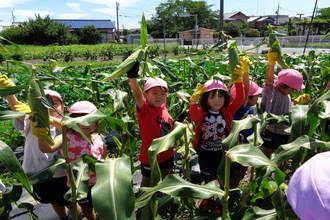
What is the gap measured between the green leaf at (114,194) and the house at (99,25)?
57670mm

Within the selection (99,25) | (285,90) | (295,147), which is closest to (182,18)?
(99,25)

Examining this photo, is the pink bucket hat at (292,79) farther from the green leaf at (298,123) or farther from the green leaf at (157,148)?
the green leaf at (157,148)

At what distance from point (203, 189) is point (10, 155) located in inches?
35.0

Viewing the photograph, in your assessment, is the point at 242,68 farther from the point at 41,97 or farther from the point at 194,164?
the point at 194,164

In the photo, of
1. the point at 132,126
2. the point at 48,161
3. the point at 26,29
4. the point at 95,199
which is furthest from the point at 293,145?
the point at 26,29

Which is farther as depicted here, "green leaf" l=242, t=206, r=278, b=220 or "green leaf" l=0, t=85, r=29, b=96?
"green leaf" l=242, t=206, r=278, b=220

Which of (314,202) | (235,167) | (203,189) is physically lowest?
(235,167)

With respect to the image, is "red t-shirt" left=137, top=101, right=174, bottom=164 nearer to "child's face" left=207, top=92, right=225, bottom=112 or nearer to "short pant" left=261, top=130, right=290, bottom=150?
"child's face" left=207, top=92, right=225, bottom=112

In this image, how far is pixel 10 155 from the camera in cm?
101

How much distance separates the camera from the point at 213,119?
2219 millimetres

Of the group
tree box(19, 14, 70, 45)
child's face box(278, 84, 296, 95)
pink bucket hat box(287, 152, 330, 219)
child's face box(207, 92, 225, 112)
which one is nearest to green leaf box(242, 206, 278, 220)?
pink bucket hat box(287, 152, 330, 219)

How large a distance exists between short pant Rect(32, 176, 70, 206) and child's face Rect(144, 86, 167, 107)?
3.13 ft

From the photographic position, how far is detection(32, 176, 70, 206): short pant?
196 centimetres

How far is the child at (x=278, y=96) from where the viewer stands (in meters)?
2.60
